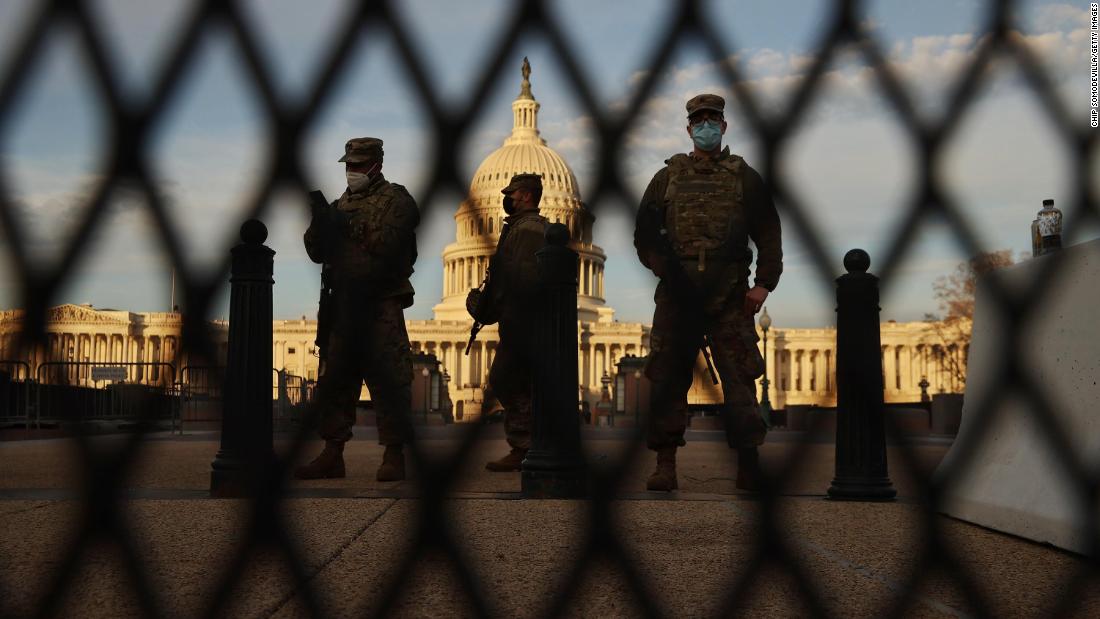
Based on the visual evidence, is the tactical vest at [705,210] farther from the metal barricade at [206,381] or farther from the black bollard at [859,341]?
the metal barricade at [206,381]

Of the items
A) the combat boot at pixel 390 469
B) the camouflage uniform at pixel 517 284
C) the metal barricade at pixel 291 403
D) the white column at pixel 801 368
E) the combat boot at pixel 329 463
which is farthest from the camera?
the white column at pixel 801 368

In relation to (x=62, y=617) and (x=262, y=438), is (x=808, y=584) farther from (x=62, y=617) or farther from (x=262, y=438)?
(x=62, y=617)

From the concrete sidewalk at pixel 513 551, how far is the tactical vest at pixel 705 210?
0.40m

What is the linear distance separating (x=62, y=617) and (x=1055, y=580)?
3.21 meters

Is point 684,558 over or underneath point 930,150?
underneath

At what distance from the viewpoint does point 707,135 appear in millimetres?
2592

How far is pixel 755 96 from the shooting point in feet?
5.14

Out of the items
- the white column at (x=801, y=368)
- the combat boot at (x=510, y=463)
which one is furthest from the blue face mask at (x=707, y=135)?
the combat boot at (x=510, y=463)

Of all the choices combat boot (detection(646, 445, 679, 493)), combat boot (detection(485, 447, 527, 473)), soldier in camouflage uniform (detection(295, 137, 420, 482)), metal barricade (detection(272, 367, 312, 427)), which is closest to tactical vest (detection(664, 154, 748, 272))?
soldier in camouflage uniform (detection(295, 137, 420, 482))

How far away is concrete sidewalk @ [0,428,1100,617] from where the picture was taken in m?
1.72

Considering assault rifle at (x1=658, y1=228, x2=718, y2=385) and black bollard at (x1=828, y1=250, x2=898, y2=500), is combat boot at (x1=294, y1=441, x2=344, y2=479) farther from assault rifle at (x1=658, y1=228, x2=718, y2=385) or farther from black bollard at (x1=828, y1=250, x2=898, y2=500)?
assault rifle at (x1=658, y1=228, x2=718, y2=385)

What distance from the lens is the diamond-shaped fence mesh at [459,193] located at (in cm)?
141

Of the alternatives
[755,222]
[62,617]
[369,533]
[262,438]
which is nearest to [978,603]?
[755,222]

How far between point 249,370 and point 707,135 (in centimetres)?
194
